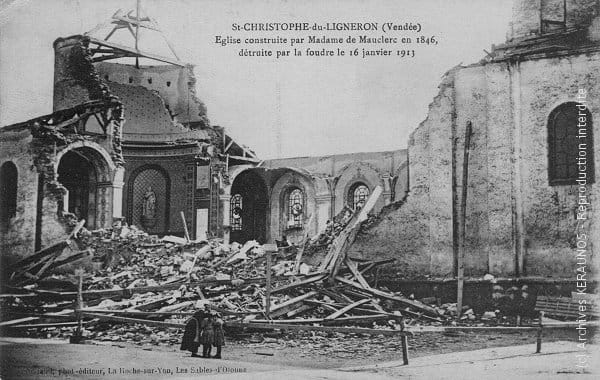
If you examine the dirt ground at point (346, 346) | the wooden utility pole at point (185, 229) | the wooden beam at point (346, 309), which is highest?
the wooden utility pole at point (185, 229)

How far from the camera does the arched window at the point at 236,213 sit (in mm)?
11382

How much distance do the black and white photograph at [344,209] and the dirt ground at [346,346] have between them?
0.08 feet

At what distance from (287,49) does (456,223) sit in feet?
10.7

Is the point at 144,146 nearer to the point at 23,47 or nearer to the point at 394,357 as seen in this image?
the point at 23,47

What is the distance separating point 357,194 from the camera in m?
12.3

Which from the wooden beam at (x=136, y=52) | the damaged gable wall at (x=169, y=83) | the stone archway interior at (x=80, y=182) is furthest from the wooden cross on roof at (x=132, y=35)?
the stone archway interior at (x=80, y=182)

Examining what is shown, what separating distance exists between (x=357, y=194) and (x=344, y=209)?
8.04ft

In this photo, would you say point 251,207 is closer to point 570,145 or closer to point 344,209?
point 344,209

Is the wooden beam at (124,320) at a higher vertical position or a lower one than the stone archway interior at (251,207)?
lower

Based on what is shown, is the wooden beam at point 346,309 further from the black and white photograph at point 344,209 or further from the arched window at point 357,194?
the arched window at point 357,194

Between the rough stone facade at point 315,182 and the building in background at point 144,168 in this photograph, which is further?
the rough stone facade at point 315,182

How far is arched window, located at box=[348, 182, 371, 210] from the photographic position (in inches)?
465

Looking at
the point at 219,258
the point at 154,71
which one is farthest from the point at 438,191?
the point at 154,71

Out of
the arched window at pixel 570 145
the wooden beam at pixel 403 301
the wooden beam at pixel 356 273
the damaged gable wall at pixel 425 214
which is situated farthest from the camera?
the damaged gable wall at pixel 425 214
